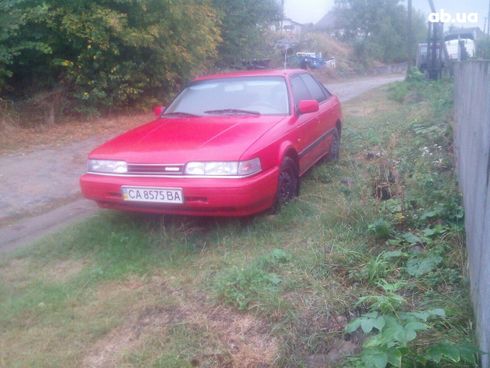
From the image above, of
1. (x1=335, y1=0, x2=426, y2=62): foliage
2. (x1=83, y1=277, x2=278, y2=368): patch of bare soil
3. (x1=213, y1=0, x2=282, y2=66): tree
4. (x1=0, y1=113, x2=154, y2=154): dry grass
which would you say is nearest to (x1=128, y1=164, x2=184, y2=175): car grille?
(x1=83, y1=277, x2=278, y2=368): patch of bare soil

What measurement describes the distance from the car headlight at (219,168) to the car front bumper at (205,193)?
0.18ft

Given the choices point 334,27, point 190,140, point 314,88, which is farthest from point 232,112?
point 334,27

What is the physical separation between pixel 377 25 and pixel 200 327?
4913 centimetres

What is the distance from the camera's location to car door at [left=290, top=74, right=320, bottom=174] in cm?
541

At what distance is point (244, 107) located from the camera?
5.52 m

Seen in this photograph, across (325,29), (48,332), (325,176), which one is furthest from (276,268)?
(325,29)

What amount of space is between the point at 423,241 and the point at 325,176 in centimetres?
260

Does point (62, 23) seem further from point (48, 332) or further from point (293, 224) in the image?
point (48, 332)

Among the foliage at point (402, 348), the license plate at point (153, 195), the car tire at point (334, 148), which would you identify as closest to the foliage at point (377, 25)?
the car tire at point (334, 148)

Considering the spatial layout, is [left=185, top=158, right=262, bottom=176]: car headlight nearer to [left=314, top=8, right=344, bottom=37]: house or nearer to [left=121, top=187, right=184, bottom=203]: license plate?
[left=121, top=187, right=184, bottom=203]: license plate

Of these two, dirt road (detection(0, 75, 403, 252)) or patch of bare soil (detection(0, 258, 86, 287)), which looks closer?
patch of bare soil (detection(0, 258, 86, 287))

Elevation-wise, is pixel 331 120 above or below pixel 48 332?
above

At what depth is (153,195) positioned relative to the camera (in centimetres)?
434

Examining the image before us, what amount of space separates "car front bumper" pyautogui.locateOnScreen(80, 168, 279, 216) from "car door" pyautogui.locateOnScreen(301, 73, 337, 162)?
183 cm
